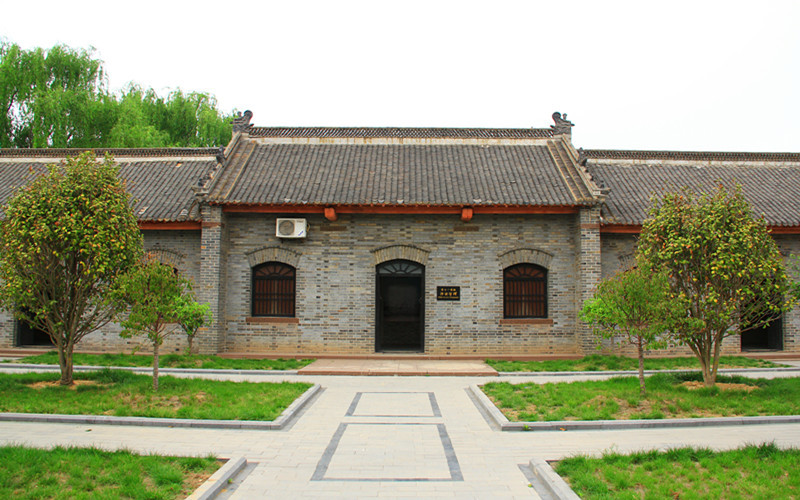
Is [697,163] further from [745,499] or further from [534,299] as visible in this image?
[745,499]

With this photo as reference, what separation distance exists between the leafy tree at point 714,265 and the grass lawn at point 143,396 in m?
6.58

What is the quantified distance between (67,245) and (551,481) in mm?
8286

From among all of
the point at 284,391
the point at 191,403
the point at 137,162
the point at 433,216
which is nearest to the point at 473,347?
the point at 433,216

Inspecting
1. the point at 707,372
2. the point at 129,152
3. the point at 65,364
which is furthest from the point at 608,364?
the point at 129,152

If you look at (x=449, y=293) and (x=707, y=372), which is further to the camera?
(x=449, y=293)

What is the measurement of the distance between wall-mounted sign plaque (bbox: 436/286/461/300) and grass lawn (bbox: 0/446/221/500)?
8.99 meters

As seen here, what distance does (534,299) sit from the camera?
46.3ft

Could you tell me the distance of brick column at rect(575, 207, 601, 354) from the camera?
1338 cm

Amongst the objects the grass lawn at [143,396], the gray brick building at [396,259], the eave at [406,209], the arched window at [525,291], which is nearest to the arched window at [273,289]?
the gray brick building at [396,259]

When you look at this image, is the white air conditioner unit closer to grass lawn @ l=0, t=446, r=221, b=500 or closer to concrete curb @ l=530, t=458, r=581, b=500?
grass lawn @ l=0, t=446, r=221, b=500

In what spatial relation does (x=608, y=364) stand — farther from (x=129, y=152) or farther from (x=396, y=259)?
(x=129, y=152)

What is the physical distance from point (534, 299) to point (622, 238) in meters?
2.92

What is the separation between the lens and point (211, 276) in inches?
530

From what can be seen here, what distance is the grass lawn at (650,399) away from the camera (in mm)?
7344
